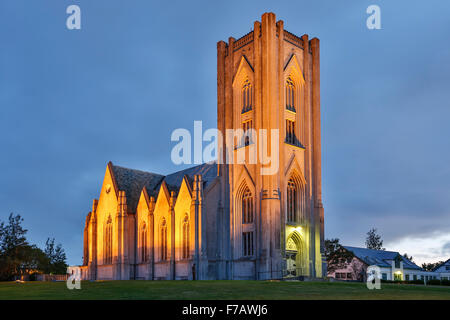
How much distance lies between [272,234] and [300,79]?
18.4m

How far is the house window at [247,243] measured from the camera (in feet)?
168

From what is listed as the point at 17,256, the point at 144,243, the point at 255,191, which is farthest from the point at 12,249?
the point at 255,191

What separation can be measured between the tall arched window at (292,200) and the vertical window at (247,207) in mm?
4028

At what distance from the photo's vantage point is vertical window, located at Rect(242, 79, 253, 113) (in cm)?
5462

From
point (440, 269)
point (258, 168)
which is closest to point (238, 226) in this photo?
point (258, 168)

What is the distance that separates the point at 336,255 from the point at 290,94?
27.2 meters

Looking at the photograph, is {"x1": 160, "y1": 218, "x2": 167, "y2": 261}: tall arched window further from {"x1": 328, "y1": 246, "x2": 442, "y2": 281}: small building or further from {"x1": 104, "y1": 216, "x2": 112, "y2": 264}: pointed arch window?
{"x1": 328, "y1": 246, "x2": 442, "y2": 281}: small building

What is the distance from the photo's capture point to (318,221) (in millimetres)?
54312

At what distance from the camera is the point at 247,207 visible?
172ft

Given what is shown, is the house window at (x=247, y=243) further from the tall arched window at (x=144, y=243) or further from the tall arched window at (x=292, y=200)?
the tall arched window at (x=144, y=243)

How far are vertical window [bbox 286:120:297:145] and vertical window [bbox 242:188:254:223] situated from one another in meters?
7.27

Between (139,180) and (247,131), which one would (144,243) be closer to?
(139,180)

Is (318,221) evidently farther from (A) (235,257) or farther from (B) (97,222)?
(B) (97,222)
